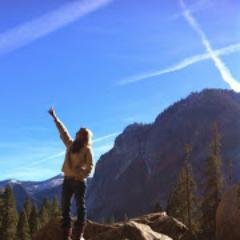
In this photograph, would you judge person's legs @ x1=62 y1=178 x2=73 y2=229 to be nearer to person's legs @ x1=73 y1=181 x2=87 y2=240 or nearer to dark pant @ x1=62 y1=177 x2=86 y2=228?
dark pant @ x1=62 y1=177 x2=86 y2=228

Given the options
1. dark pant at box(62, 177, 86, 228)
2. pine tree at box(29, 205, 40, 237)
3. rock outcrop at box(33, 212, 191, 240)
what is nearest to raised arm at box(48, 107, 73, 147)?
dark pant at box(62, 177, 86, 228)

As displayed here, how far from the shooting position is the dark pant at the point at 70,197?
15.1 meters

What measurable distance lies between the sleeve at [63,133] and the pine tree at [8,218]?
70.9 meters

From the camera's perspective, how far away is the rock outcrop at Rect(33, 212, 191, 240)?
21.7 m

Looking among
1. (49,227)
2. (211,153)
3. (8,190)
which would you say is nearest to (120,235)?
(49,227)

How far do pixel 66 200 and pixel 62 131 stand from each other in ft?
5.96

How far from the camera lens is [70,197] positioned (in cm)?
1527

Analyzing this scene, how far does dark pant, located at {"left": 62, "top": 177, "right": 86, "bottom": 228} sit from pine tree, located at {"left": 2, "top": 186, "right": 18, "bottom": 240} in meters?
70.7

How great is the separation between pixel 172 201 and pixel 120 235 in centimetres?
5131

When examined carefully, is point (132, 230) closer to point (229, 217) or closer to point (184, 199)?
point (229, 217)

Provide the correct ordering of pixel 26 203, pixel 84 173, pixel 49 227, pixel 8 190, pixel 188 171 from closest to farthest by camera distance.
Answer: pixel 84 173
pixel 49 227
pixel 188 171
pixel 8 190
pixel 26 203

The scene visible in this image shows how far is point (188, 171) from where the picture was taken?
232ft

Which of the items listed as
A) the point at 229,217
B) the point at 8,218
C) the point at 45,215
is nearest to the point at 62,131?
the point at 229,217

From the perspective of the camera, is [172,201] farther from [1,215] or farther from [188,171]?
[1,215]
